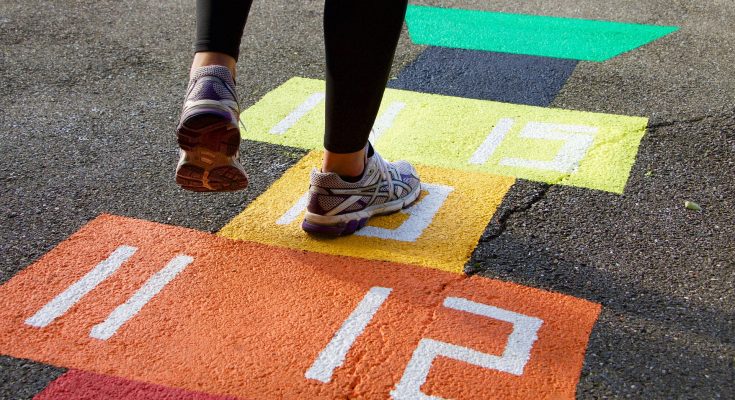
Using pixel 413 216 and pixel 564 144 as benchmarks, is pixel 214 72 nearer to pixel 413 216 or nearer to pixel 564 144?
pixel 413 216

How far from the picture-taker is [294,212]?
280 centimetres

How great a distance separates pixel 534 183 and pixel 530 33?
6.41 ft

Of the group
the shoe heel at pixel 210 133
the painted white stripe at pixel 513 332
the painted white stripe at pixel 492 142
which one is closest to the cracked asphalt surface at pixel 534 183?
the painted white stripe at pixel 513 332

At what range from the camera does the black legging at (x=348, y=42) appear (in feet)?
7.34

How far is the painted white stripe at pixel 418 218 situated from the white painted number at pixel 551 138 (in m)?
0.30

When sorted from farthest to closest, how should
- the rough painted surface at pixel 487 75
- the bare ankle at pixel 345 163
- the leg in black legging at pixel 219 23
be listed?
the rough painted surface at pixel 487 75 → the bare ankle at pixel 345 163 → the leg in black legging at pixel 219 23

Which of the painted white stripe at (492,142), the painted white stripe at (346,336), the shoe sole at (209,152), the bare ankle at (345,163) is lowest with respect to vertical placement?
the painted white stripe at (492,142)

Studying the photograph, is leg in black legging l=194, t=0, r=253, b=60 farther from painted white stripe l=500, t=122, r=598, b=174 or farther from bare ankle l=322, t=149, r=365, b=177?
painted white stripe l=500, t=122, r=598, b=174

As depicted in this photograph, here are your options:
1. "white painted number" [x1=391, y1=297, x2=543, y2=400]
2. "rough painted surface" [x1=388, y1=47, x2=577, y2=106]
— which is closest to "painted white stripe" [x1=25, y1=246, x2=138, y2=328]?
"white painted number" [x1=391, y1=297, x2=543, y2=400]

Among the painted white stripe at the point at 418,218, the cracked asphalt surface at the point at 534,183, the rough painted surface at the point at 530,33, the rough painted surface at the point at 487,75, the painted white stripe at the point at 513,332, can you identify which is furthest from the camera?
the rough painted surface at the point at 530,33

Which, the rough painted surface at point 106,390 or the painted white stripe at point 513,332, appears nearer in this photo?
the rough painted surface at point 106,390

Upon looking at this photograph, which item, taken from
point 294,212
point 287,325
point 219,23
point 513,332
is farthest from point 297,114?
Result: point 513,332

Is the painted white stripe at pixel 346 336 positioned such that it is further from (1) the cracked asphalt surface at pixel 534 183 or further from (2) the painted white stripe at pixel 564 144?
(2) the painted white stripe at pixel 564 144

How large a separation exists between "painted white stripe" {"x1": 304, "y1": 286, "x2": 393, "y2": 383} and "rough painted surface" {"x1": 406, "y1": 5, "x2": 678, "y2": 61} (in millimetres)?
2450
